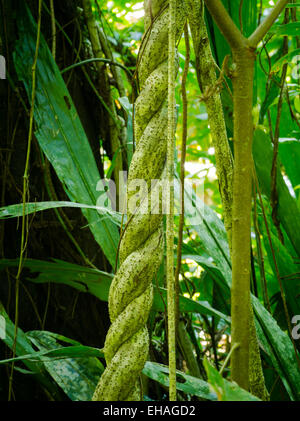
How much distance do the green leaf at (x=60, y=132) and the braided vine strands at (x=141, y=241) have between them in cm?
41

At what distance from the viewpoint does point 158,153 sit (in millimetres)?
430

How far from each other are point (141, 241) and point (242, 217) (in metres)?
0.12

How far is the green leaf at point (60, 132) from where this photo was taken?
2.80ft

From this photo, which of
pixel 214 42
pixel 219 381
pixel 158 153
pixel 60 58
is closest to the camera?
pixel 219 381

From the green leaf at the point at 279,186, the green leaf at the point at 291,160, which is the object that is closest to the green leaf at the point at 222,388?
the green leaf at the point at 279,186

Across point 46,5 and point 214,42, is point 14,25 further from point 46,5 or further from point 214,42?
point 214,42

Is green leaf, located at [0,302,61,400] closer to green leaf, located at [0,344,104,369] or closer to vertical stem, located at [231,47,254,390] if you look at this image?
green leaf, located at [0,344,104,369]

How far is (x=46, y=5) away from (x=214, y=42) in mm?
452

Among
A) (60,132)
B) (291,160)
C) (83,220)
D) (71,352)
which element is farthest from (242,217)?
(291,160)

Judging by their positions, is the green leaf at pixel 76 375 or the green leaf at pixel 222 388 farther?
the green leaf at pixel 76 375

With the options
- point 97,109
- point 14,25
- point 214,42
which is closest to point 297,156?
point 214,42

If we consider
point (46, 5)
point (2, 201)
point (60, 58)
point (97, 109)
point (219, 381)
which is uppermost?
point (46, 5)

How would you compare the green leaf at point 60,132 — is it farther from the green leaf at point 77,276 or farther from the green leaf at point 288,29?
the green leaf at point 288,29

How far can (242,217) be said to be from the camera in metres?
0.48
